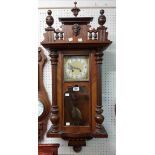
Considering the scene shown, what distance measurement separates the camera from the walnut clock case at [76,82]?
1.27m

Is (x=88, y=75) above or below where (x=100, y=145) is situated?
above

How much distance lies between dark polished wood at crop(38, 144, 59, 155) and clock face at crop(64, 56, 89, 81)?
1.75ft

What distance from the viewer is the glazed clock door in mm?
1314

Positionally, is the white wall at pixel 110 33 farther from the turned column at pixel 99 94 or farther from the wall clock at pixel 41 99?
the turned column at pixel 99 94

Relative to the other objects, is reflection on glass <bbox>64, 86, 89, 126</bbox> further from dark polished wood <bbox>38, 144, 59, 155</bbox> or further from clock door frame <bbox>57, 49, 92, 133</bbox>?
dark polished wood <bbox>38, 144, 59, 155</bbox>

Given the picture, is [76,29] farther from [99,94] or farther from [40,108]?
[40,108]

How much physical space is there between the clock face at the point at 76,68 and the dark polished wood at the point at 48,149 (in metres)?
0.53

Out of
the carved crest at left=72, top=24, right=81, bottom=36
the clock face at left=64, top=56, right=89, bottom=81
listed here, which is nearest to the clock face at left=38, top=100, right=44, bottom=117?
the clock face at left=64, top=56, right=89, bottom=81

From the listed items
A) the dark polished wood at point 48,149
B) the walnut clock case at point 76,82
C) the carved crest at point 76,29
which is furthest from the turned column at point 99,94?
the dark polished wood at point 48,149
